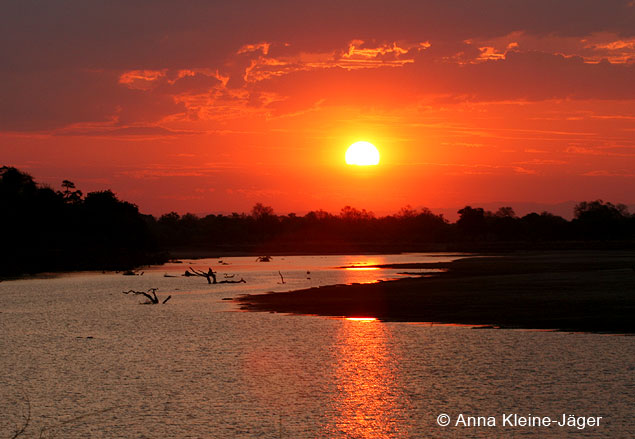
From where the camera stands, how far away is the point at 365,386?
62.6 feet

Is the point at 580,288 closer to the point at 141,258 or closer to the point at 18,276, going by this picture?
the point at 18,276

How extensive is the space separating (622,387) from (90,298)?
39.0 meters

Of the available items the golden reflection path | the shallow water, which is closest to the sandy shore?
the shallow water

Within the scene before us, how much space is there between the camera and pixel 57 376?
2073 cm

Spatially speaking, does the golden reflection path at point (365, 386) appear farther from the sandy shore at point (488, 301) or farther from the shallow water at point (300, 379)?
the sandy shore at point (488, 301)

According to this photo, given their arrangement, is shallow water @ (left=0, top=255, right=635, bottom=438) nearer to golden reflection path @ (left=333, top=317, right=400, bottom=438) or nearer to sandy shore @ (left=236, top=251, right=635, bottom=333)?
golden reflection path @ (left=333, top=317, right=400, bottom=438)

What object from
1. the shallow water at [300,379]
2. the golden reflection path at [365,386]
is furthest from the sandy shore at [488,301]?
the golden reflection path at [365,386]

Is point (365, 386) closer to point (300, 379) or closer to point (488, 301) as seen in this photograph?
point (300, 379)

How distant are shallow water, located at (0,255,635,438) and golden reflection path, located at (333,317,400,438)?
0.05m

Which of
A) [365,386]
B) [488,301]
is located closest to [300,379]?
[365,386]

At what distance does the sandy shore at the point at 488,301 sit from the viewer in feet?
104

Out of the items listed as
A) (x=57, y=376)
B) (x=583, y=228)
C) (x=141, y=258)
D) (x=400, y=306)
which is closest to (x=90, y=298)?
(x=400, y=306)

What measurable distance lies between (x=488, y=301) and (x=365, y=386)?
22.9m

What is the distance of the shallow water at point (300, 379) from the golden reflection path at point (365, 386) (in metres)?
0.05
